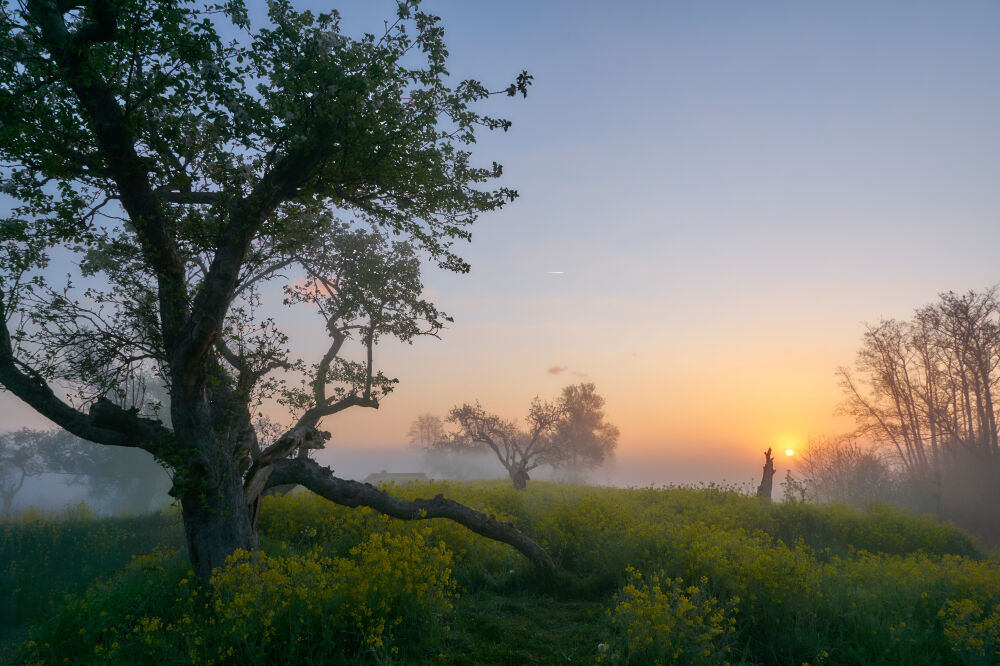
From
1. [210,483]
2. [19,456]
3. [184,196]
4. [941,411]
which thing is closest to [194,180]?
[184,196]

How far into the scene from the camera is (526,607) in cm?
888

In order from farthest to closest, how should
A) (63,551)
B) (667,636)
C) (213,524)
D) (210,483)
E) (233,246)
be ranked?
(63,551) < (213,524) < (210,483) < (233,246) < (667,636)

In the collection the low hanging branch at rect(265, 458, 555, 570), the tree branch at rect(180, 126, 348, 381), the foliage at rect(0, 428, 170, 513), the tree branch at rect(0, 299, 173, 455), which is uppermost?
the tree branch at rect(180, 126, 348, 381)

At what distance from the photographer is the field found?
607cm

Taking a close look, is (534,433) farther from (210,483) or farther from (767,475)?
(210,483)

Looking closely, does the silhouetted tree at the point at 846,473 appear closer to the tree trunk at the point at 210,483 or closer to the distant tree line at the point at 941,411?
the distant tree line at the point at 941,411

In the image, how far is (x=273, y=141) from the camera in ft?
23.8

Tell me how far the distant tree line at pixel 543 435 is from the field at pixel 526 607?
65.5 ft

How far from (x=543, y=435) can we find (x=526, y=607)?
2946 centimetres

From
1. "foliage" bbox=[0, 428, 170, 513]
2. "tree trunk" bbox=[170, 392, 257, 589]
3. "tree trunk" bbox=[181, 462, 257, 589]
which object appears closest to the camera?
"tree trunk" bbox=[170, 392, 257, 589]

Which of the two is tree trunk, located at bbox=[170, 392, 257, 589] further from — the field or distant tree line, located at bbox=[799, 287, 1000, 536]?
distant tree line, located at bbox=[799, 287, 1000, 536]

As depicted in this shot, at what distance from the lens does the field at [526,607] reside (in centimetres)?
607

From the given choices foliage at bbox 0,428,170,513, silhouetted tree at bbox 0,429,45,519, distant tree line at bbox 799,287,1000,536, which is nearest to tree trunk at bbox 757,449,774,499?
distant tree line at bbox 799,287,1000,536

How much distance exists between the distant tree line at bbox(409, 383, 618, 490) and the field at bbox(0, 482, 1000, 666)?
20.0 m
